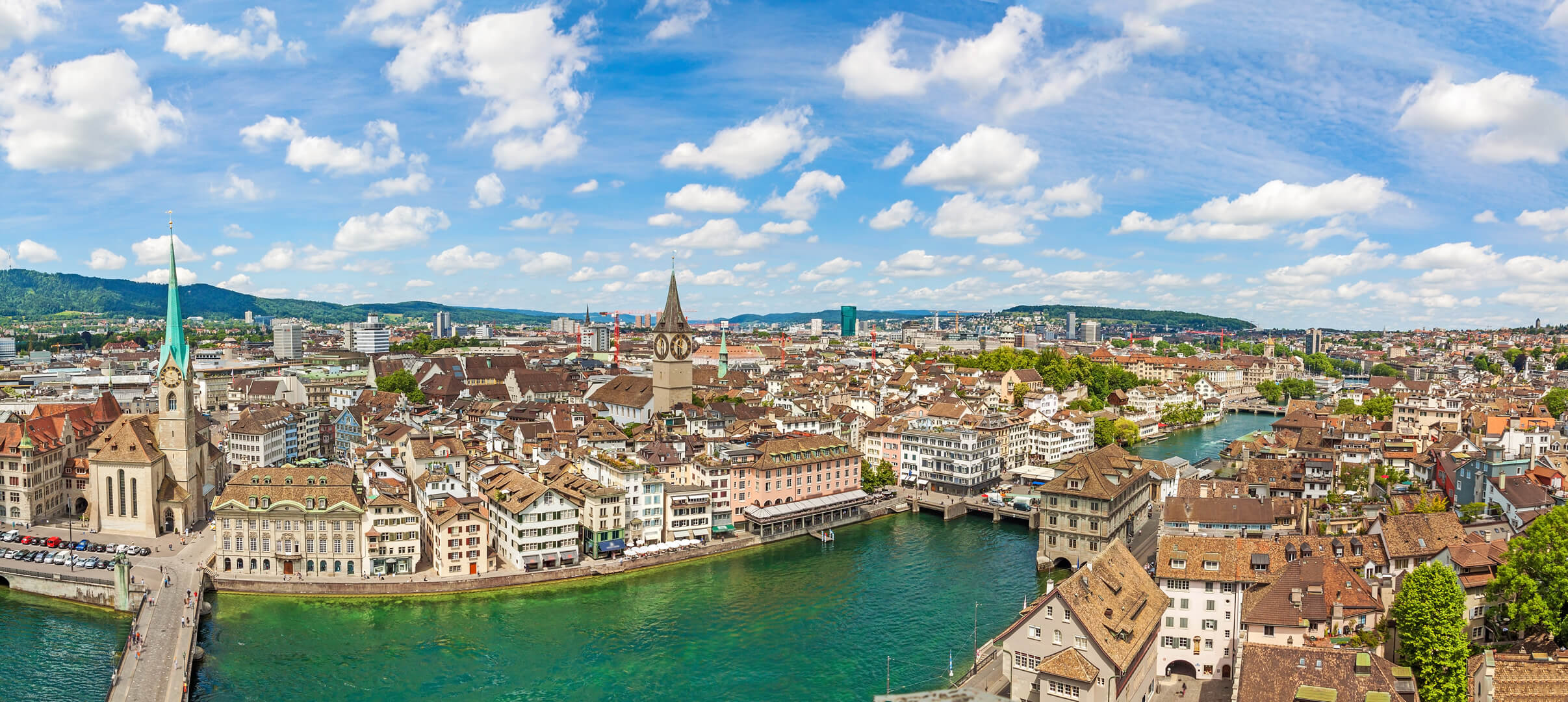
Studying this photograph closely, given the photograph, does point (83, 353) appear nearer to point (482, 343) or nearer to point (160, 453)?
point (482, 343)

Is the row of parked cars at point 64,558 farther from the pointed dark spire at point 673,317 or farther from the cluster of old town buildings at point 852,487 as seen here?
the pointed dark spire at point 673,317

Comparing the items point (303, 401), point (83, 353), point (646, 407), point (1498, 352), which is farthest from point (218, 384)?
point (1498, 352)

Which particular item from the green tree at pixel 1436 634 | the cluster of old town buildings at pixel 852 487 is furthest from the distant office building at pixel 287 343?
the green tree at pixel 1436 634

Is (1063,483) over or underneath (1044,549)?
over

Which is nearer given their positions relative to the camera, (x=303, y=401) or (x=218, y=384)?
(x=303, y=401)

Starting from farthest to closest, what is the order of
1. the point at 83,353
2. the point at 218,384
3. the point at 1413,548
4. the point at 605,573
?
the point at 83,353 → the point at 218,384 → the point at 605,573 → the point at 1413,548

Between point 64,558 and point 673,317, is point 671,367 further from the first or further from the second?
point 64,558
